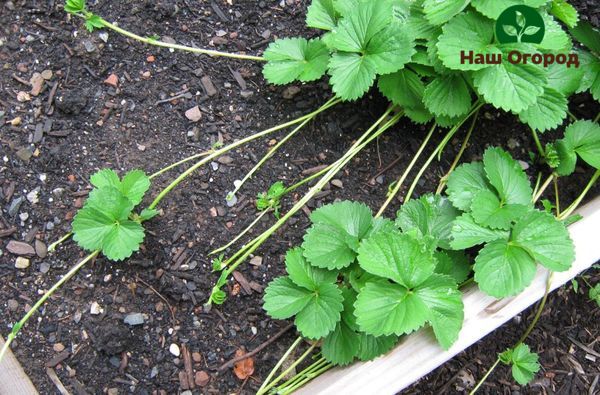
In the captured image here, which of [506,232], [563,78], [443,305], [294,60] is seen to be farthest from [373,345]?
[563,78]

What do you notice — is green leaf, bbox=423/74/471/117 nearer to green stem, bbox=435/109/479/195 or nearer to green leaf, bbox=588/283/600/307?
green stem, bbox=435/109/479/195


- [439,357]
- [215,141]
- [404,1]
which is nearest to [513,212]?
[439,357]

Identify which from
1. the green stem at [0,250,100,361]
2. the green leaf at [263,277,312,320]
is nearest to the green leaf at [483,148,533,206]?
the green leaf at [263,277,312,320]

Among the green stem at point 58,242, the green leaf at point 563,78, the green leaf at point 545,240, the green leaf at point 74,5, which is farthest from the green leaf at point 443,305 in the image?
the green leaf at point 74,5

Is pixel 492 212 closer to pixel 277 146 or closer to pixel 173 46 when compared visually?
pixel 277 146

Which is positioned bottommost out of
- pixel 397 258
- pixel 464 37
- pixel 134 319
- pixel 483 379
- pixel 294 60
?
pixel 483 379

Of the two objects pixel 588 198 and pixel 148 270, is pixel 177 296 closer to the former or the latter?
pixel 148 270

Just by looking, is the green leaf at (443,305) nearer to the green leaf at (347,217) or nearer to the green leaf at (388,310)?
the green leaf at (388,310)
